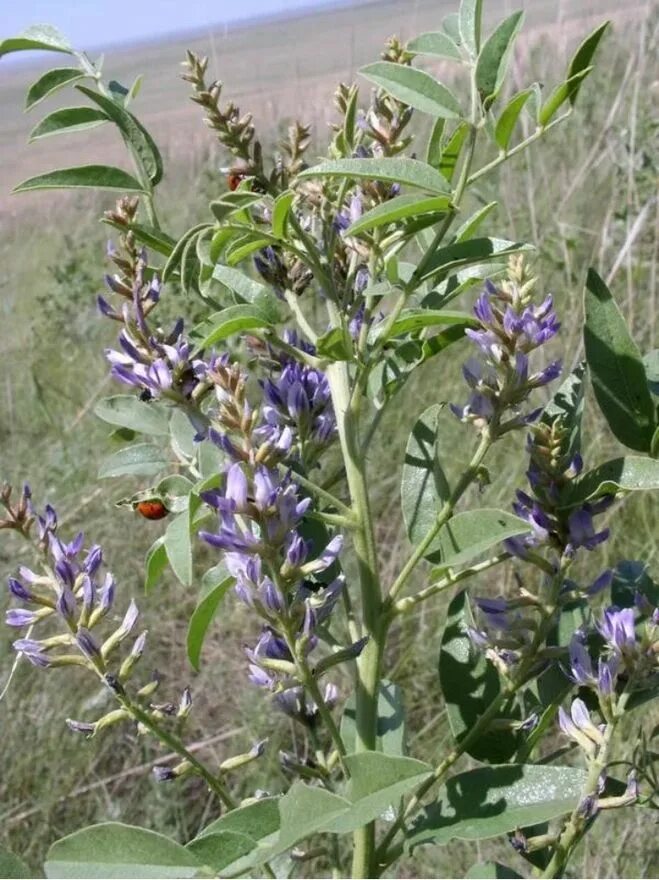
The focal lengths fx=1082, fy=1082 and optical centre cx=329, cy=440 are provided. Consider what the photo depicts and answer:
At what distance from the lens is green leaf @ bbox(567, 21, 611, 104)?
0.69 meters

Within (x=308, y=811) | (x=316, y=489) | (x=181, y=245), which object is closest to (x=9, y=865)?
(x=308, y=811)

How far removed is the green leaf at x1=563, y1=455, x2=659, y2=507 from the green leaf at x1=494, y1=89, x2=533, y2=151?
0.24m

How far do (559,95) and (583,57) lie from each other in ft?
0.09

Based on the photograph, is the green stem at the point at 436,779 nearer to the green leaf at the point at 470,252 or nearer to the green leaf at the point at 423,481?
the green leaf at the point at 423,481

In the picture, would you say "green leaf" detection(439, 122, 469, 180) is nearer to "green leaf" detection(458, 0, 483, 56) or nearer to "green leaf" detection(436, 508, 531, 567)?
"green leaf" detection(458, 0, 483, 56)

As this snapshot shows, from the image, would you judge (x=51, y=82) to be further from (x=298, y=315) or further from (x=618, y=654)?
(x=618, y=654)

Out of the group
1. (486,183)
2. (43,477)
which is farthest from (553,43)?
(43,477)

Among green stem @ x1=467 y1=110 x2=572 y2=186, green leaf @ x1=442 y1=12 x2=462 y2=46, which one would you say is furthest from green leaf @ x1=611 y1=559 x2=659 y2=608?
green leaf @ x1=442 y1=12 x2=462 y2=46

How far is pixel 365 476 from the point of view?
0.78 meters

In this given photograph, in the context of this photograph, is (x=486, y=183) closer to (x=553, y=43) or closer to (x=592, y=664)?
(x=553, y=43)

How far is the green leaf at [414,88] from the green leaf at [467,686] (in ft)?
1.22

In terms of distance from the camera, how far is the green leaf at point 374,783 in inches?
24.6

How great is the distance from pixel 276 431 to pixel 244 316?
0.27 feet

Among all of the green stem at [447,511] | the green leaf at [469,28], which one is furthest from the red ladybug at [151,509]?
the green leaf at [469,28]
